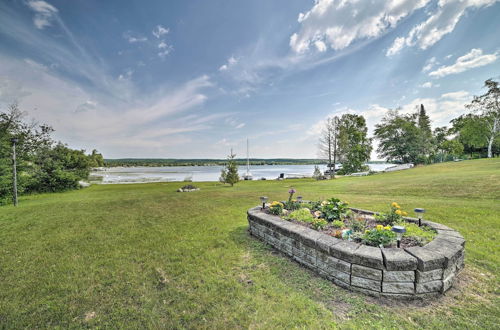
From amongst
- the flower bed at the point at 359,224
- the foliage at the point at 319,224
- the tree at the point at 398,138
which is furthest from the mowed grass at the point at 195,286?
the tree at the point at 398,138

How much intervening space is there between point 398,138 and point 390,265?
3362 centimetres

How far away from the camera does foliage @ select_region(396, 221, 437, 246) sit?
2828mm

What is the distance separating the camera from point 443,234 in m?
2.96

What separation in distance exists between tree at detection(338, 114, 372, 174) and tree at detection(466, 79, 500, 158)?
11829 mm

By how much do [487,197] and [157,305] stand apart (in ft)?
36.4

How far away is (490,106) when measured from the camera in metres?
22.2

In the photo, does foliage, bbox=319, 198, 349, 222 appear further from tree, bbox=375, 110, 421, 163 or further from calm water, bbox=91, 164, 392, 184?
tree, bbox=375, 110, 421, 163

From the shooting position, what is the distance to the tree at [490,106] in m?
21.5

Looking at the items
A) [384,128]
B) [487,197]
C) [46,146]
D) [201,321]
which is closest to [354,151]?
[384,128]

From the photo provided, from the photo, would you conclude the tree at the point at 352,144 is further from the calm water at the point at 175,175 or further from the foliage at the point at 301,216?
the foliage at the point at 301,216

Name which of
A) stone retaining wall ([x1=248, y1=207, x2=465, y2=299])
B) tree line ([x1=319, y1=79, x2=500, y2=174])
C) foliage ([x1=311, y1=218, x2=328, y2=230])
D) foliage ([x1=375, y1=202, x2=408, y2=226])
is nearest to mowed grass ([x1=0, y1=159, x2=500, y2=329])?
stone retaining wall ([x1=248, y1=207, x2=465, y2=299])

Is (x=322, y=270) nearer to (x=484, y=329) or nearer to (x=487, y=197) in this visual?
(x=484, y=329)

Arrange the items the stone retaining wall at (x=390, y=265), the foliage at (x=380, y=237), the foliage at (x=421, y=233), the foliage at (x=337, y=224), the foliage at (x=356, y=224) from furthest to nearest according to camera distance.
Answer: the foliage at (x=337, y=224)
the foliage at (x=356, y=224)
the foliage at (x=421, y=233)
the foliage at (x=380, y=237)
the stone retaining wall at (x=390, y=265)

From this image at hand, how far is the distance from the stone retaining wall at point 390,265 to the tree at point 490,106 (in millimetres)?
32324
